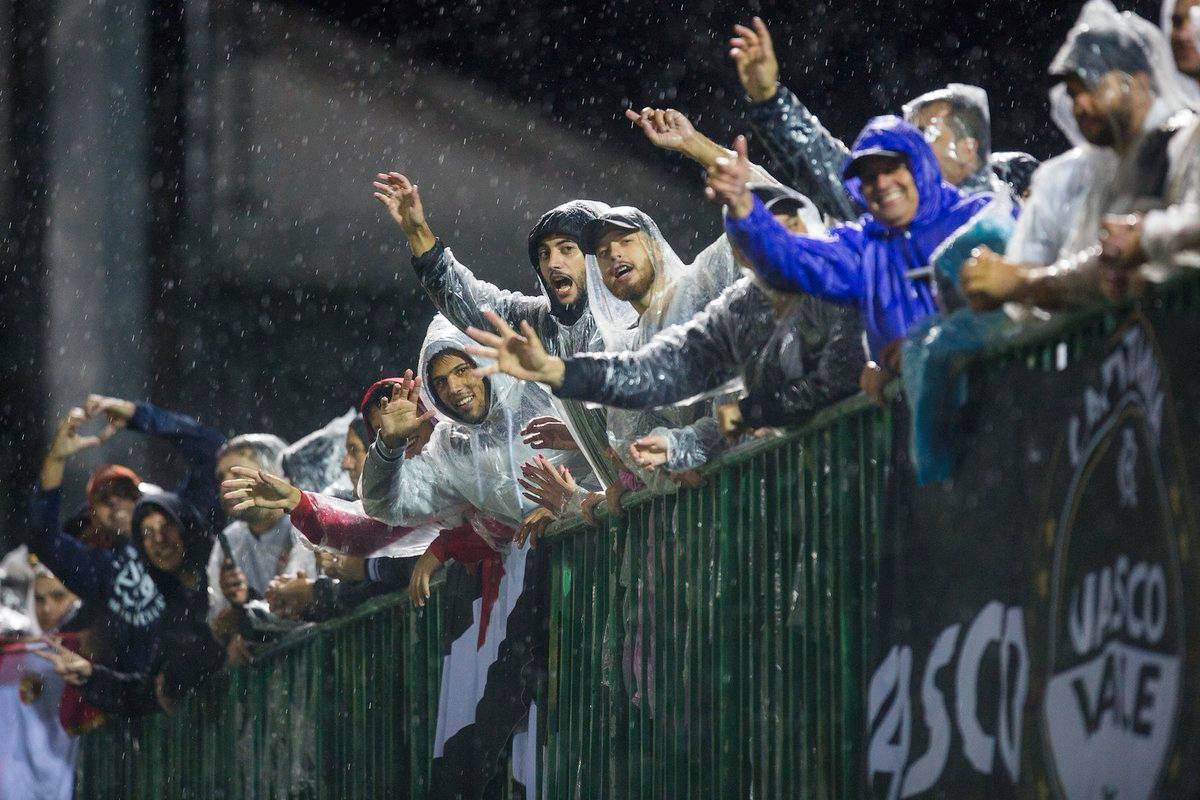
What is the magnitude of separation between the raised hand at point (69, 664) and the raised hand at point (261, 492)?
1792 millimetres

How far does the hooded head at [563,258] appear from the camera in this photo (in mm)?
5691

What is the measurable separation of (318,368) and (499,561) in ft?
14.8

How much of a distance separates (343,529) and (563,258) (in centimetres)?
157

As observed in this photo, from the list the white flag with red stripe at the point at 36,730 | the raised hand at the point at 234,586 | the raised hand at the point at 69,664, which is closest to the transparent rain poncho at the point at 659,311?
the raised hand at the point at 234,586

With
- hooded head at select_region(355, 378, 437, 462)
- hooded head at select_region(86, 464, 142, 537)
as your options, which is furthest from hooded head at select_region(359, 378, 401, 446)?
hooded head at select_region(86, 464, 142, 537)

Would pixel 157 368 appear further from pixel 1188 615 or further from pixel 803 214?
pixel 1188 615

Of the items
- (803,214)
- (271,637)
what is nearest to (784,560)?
(803,214)

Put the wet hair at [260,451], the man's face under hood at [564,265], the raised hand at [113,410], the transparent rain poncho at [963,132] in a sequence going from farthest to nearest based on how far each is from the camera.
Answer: the wet hair at [260,451], the raised hand at [113,410], the man's face under hood at [564,265], the transparent rain poncho at [963,132]

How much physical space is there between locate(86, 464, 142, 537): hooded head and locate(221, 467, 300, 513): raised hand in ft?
4.89

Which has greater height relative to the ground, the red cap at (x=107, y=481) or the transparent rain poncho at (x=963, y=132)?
the red cap at (x=107, y=481)

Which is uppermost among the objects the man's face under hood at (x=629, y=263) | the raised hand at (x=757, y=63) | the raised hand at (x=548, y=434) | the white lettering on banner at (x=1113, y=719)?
the raised hand at (x=757, y=63)

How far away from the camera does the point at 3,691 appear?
8.31m

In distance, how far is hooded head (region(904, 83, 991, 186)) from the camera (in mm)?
4555

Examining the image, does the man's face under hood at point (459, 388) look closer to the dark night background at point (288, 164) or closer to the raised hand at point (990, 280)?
the dark night background at point (288, 164)
